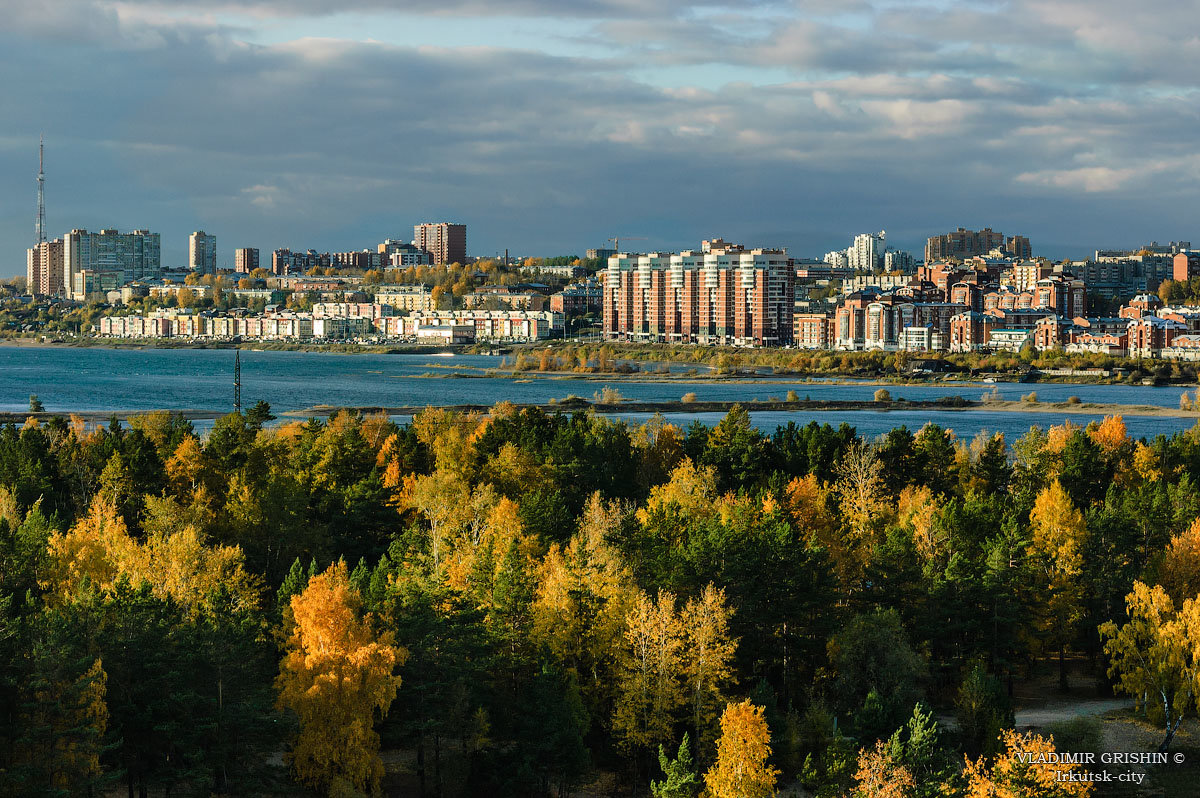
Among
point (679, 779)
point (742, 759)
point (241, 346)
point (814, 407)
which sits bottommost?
point (679, 779)

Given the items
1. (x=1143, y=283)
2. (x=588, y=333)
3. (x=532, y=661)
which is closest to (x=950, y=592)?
(x=532, y=661)

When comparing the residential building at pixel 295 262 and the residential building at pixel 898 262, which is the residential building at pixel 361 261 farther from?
the residential building at pixel 898 262

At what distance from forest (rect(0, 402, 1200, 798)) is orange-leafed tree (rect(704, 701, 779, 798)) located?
0.08 ft

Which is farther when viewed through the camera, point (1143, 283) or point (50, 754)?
point (1143, 283)

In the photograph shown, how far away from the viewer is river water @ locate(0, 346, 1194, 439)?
3978 cm

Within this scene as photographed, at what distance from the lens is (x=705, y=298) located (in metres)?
82.0

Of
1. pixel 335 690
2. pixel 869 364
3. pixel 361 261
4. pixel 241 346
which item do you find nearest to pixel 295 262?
pixel 361 261

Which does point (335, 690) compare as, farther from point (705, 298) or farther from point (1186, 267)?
point (1186, 267)

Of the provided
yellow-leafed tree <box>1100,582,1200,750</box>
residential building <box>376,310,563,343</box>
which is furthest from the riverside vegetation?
yellow-leafed tree <box>1100,582,1200,750</box>

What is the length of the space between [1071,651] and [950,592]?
2042 millimetres

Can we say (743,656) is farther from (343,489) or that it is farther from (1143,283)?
(1143,283)

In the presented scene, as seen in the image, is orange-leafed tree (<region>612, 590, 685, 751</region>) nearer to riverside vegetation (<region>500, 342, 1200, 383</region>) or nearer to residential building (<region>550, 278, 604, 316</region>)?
riverside vegetation (<region>500, 342, 1200, 383</region>)

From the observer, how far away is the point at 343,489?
18.0m

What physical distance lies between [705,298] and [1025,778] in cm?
7355
